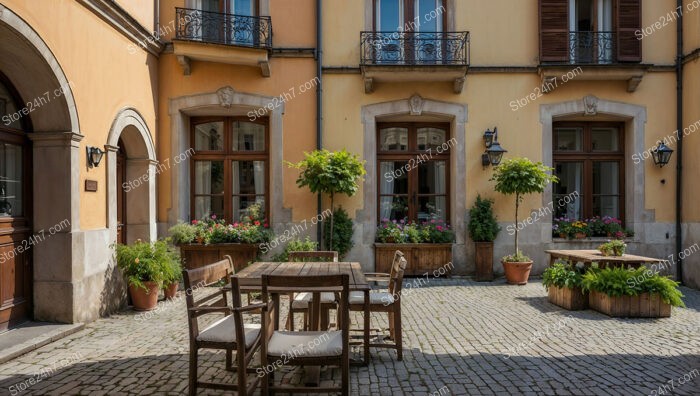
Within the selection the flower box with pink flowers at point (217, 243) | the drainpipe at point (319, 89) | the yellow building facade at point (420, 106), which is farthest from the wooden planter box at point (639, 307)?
the flower box with pink flowers at point (217, 243)

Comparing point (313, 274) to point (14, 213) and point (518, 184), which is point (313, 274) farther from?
point (518, 184)

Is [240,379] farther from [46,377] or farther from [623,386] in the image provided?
[623,386]

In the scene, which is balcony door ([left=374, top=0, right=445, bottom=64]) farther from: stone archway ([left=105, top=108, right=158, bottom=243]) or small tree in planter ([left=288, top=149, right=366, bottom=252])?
stone archway ([left=105, top=108, right=158, bottom=243])

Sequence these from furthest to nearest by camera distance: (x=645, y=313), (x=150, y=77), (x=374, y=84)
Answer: (x=374, y=84) → (x=150, y=77) → (x=645, y=313)

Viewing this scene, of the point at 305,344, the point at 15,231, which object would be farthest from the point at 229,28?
the point at 305,344

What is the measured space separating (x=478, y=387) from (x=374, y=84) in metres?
6.27

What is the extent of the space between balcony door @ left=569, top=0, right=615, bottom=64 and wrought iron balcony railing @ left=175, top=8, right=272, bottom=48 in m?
6.07

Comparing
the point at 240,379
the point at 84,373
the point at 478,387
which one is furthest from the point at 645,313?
the point at 84,373

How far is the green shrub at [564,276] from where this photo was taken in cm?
627

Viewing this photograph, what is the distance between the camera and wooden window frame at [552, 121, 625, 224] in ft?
29.6

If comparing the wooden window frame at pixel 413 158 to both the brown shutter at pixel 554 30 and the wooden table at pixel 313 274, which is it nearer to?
the brown shutter at pixel 554 30

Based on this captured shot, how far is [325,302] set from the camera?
418 centimetres

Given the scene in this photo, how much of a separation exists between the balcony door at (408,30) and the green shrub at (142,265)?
5.36 meters

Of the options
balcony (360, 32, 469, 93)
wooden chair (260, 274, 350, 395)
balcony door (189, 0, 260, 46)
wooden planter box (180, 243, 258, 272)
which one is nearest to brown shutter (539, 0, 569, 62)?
balcony (360, 32, 469, 93)
